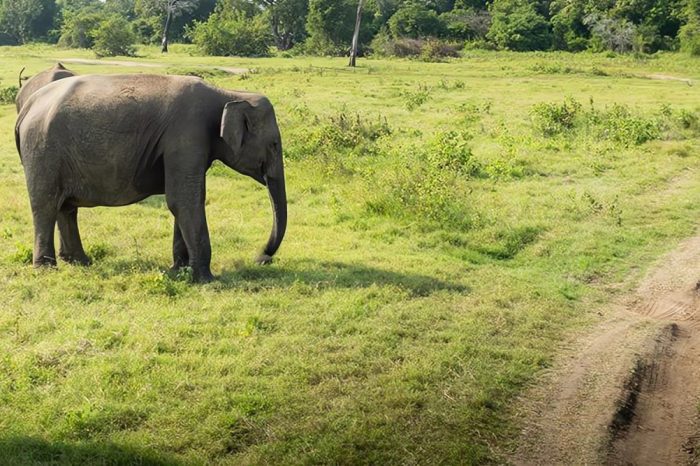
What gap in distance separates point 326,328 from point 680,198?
9119 millimetres

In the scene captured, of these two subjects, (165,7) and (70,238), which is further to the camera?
(165,7)

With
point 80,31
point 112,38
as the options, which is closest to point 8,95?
point 112,38

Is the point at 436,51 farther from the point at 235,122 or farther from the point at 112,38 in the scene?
the point at 235,122

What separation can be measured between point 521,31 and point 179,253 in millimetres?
53002

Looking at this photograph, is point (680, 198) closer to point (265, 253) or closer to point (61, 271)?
point (265, 253)

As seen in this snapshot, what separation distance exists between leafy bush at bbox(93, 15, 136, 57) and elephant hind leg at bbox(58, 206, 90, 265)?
42.0m

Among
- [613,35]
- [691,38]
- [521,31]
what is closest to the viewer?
[691,38]

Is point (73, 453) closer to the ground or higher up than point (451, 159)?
closer to the ground

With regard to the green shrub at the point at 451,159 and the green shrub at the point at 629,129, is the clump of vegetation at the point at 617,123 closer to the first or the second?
the green shrub at the point at 629,129

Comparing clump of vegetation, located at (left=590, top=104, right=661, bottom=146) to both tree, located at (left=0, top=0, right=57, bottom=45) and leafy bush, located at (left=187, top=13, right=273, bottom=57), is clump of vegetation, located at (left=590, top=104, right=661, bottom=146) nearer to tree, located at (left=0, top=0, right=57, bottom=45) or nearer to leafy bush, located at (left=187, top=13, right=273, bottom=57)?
leafy bush, located at (left=187, top=13, right=273, bottom=57)

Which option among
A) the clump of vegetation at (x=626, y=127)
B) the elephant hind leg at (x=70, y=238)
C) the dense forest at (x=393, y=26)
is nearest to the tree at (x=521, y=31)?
the dense forest at (x=393, y=26)

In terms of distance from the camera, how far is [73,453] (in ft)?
18.5

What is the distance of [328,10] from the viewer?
190ft

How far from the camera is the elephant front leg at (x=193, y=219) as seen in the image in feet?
30.8
